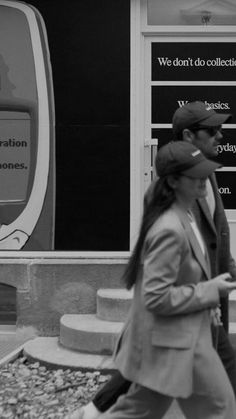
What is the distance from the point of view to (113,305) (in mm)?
6336

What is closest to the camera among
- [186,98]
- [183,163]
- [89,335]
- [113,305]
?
[183,163]

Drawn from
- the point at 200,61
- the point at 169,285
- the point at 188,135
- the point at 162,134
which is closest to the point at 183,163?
the point at 169,285

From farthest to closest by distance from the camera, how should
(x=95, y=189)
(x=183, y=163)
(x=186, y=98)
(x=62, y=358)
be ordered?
1. (x=186, y=98)
2. (x=95, y=189)
3. (x=62, y=358)
4. (x=183, y=163)

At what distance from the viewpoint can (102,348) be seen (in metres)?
5.97

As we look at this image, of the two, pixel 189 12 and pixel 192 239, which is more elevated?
pixel 189 12

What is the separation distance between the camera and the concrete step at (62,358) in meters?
5.71

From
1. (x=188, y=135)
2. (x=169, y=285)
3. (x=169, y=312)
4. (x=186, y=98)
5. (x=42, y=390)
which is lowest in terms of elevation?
(x=42, y=390)

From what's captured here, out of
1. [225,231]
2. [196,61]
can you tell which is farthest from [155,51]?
[225,231]

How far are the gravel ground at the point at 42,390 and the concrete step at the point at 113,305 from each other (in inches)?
29.8

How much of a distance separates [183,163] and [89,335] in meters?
3.03

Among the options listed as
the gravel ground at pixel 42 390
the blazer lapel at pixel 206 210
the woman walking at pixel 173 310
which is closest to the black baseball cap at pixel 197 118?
the blazer lapel at pixel 206 210

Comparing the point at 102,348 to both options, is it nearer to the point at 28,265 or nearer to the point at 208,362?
the point at 28,265

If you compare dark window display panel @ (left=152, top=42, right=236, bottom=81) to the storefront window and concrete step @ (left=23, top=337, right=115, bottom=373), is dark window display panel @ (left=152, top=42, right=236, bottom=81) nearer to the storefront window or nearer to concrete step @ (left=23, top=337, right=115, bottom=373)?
the storefront window

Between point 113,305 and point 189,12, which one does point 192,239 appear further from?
point 189,12
